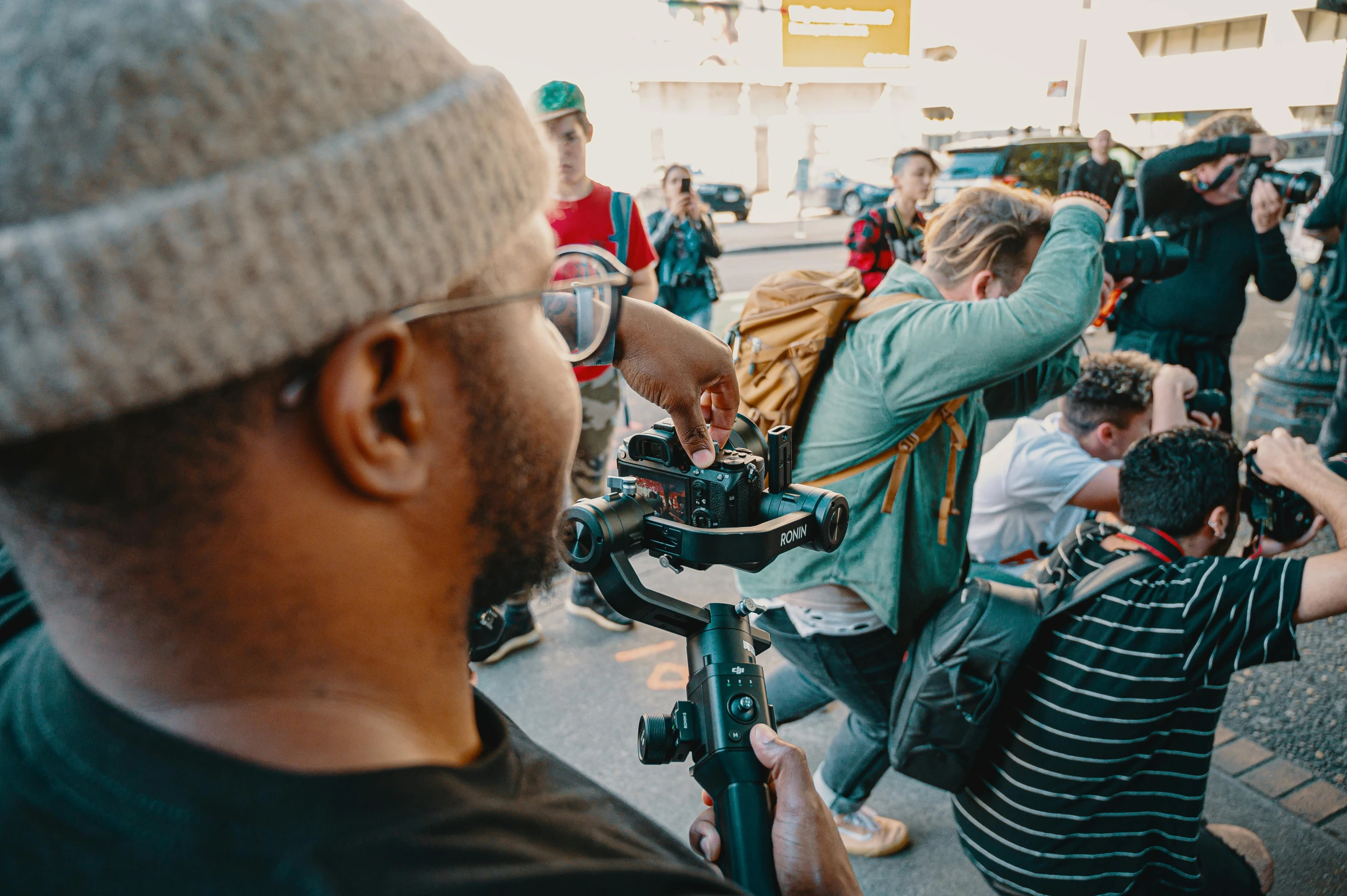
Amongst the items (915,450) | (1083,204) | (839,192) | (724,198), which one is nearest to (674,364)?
(915,450)

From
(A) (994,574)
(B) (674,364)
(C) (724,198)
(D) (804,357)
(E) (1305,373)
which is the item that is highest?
(B) (674,364)

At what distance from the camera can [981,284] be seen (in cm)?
239

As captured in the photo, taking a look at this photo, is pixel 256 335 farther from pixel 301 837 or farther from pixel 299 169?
pixel 301 837

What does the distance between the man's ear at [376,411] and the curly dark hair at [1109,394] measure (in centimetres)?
294

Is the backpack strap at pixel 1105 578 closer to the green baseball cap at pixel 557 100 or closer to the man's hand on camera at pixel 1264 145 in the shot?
the green baseball cap at pixel 557 100

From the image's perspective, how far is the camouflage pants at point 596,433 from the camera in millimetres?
3637

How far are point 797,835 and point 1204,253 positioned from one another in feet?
13.9

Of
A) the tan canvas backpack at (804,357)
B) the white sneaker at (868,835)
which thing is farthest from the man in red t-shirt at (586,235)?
the white sneaker at (868,835)

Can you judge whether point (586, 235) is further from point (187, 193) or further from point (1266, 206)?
point (1266, 206)

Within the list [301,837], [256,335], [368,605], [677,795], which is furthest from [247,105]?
[677,795]

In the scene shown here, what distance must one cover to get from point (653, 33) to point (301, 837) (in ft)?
101

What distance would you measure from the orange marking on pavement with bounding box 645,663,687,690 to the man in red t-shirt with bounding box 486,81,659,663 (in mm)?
321

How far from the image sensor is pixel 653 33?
92.1 feet

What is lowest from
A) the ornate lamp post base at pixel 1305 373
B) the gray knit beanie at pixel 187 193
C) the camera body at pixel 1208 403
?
the ornate lamp post base at pixel 1305 373
